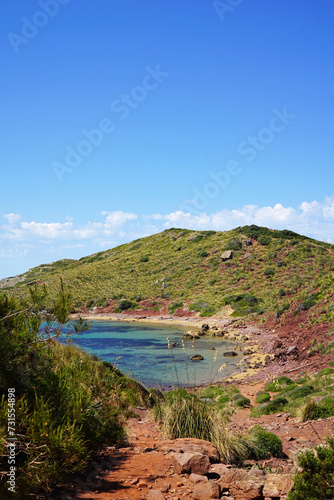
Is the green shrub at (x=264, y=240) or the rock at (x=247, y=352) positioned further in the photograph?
the green shrub at (x=264, y=240)

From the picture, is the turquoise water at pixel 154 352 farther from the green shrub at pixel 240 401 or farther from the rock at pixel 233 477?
the rock at pixel 233 477

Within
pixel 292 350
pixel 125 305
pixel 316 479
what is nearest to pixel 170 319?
pixel 125 305

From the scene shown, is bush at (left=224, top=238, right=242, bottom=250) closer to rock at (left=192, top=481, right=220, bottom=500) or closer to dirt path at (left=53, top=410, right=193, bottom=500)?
dirt path at (left=53, top=410, right=193, bottom=500)

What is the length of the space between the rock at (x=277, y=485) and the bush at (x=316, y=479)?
A: 2.63ft

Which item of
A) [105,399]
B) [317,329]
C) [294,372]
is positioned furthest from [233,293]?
[105,399]

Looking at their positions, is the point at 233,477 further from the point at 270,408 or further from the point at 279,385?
the point at 279,385

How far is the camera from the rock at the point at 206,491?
4.98 m

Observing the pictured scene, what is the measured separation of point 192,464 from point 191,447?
0.87 m

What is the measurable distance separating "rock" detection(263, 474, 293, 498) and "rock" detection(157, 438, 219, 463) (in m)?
1.19

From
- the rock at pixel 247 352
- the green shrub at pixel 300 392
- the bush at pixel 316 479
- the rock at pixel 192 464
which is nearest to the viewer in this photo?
the bush at pixel 316 479

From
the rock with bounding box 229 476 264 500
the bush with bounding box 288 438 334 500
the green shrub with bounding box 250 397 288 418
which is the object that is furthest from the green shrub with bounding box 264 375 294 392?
the bush with bounding box 288 438 334 500

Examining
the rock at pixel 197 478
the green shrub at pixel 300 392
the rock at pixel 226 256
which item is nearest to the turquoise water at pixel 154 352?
the green shrub at pixel 300 392

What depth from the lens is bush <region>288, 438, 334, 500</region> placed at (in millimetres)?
4314

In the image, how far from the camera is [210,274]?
Result: 232 feet
